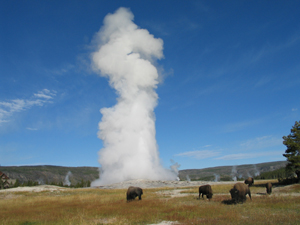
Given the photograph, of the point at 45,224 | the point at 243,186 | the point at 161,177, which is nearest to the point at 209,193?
the point at 243,186

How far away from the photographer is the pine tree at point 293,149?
36.5 metres

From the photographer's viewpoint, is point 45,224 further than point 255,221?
Yes

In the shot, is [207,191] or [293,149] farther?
[293,149]

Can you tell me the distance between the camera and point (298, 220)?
Result: 12609mm

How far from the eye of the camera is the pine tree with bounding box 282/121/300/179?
120 feet

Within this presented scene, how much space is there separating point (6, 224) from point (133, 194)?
48.7 ft

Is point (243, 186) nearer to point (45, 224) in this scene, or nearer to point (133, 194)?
point (133, 194)

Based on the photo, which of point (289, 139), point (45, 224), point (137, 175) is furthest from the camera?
point (137, 175)

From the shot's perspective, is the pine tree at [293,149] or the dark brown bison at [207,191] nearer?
the dark brown bison at [207,191]

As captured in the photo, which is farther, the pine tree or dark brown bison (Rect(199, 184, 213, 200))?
the pine tree

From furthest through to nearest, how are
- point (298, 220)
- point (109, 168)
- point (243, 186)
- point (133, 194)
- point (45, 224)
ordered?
1. point (109, 168)
2. point (133, 194)
3. point (243, 186)
4. point (45, 224)
5. point (298, 220)

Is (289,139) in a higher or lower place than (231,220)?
higher

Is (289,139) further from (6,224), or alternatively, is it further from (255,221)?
(6,224)

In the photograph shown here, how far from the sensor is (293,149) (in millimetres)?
38094
